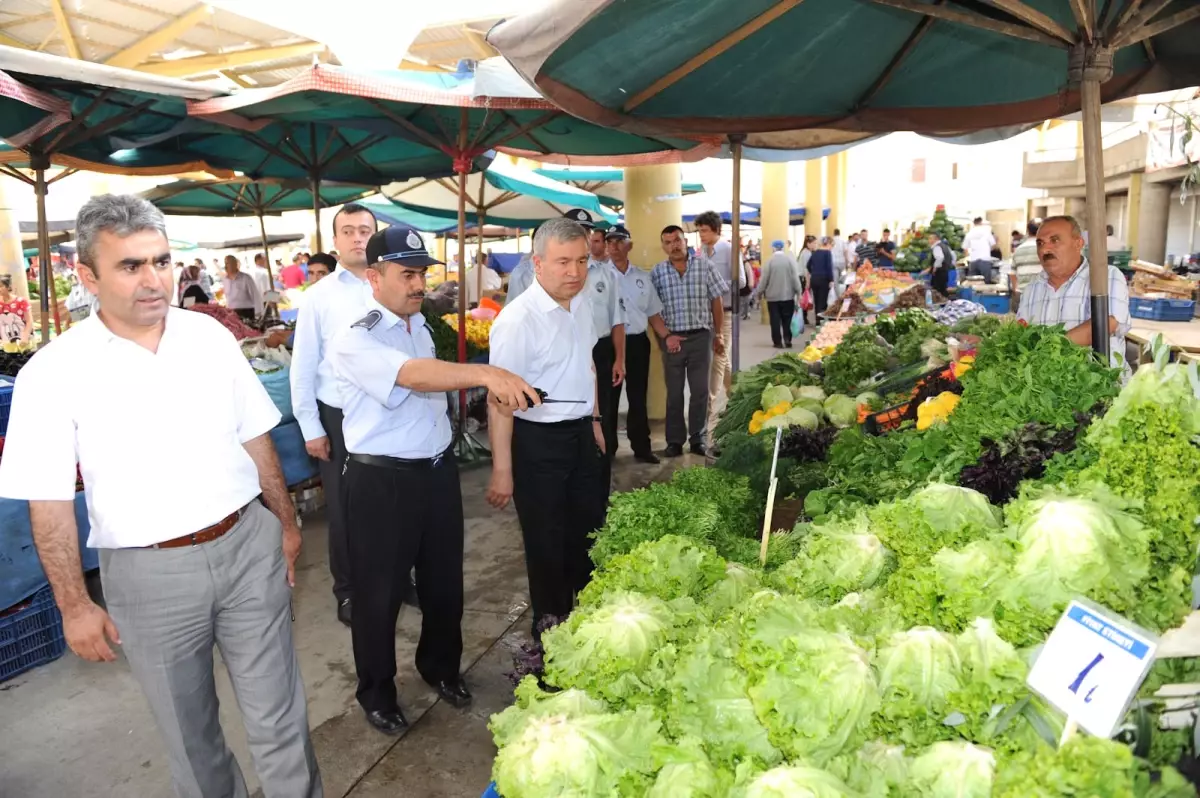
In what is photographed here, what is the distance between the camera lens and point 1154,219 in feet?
65.2

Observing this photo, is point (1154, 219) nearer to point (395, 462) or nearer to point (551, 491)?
point (551, 491)

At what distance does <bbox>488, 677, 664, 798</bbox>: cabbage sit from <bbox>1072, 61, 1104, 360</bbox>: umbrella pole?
2.61 m

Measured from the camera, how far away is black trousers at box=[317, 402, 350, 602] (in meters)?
4.55

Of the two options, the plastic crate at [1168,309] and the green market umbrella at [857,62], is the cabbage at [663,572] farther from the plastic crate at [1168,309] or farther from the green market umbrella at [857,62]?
the plastic crate at [1168,309]

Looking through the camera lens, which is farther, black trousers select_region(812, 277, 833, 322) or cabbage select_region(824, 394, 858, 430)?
black trousers select_region(812, 277, 833, 322)

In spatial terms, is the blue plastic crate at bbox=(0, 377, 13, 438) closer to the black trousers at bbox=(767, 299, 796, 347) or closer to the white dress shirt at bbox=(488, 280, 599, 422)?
the white dress shirt at bbox=(488, 280, 599, 422)

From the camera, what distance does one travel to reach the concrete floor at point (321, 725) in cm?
328

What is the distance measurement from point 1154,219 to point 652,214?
17.0m

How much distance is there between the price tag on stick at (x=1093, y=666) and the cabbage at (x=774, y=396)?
11.8ft

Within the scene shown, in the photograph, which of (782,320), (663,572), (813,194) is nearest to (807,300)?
(782,320)

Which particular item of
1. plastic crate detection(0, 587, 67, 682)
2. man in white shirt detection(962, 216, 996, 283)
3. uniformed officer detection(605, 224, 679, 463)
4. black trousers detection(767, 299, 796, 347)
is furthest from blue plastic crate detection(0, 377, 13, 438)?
man in white shirt detection(962, 216, 996, 283)

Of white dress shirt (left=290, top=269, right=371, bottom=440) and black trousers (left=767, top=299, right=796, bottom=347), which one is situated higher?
white dress shirt (left=290, top=269, right=371, bottom=440)

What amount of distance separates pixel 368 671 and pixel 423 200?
11.2 m

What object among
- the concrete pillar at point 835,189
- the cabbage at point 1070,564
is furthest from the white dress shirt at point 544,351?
the concrete pillar at point 835,189
